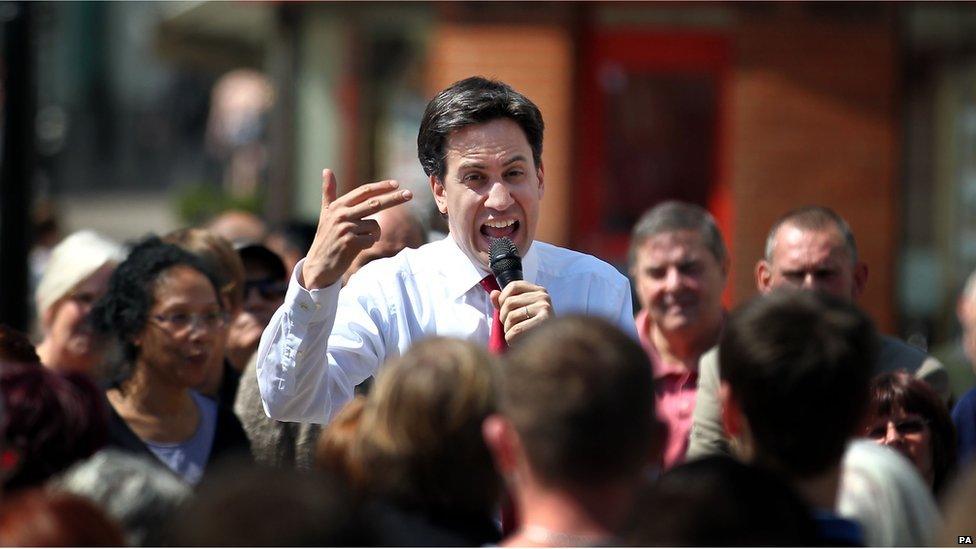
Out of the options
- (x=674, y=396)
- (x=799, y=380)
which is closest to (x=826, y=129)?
(x=674, y=396)

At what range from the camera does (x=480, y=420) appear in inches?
108

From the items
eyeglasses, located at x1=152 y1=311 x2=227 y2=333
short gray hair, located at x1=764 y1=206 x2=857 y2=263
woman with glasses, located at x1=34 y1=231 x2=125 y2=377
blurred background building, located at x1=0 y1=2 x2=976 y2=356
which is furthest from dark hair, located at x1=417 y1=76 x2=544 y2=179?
blurred background building, located at x1=0 y1=2 x2=976 y2=356

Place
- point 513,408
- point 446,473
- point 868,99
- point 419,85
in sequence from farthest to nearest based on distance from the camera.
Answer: point 419,85 < point 868,99 < point 446,473 < point 513,408

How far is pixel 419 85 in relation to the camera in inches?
451

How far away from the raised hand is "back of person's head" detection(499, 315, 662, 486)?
1086 millimetres

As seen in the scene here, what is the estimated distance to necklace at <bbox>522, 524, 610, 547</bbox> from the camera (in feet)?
8.39

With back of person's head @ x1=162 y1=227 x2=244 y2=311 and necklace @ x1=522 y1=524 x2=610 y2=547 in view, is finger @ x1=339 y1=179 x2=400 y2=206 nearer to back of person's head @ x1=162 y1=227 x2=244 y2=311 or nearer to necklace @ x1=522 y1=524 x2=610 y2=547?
necklace @ x1=522 y1=524 x2=610 y2=547

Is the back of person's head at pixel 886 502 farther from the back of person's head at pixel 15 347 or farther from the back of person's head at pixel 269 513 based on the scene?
the back of person's head at pixel 15 347

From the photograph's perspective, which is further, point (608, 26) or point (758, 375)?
point (608, 26)

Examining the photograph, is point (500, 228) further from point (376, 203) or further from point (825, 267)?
point (825, 267)

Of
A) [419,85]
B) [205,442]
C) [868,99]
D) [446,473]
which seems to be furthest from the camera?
[419,85]

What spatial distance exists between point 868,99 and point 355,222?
21.9ft

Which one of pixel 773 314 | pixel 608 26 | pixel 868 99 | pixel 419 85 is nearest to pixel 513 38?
pixel 608 26

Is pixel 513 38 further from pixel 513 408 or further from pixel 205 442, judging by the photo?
pixel 513 408
